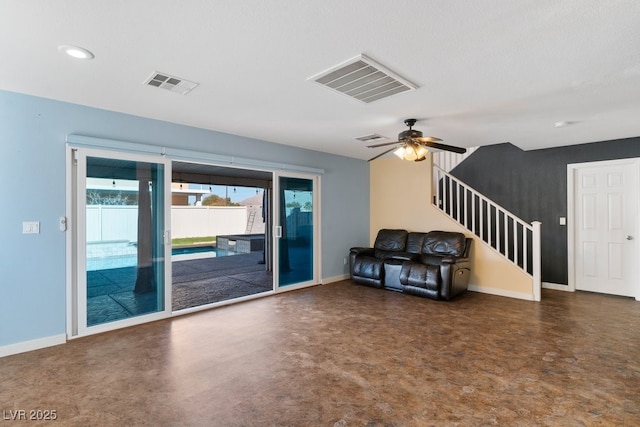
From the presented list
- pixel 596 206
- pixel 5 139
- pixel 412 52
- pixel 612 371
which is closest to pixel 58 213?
pixel 5 139

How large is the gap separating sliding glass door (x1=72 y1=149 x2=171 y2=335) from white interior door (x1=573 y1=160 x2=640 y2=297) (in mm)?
6453

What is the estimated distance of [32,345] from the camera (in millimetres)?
3049

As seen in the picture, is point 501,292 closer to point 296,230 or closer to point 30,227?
point 296,230

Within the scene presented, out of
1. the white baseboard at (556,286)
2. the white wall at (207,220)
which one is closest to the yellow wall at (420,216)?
the white baseboard at (556,286)

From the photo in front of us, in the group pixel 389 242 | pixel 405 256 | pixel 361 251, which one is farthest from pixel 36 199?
pixel 389 242

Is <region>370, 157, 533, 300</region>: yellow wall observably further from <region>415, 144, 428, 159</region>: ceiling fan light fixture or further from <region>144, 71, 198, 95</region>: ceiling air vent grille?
<region>144, 71, 198, 95</region>: ceiling air vent grille

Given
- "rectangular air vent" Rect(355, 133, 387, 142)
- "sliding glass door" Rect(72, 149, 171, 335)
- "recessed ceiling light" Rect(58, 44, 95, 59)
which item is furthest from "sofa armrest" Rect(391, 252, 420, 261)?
"recessed ceiling light" Rect(58, 44, 95, 59)

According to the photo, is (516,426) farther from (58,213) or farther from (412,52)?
(58,213)

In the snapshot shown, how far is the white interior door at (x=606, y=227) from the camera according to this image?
4.74 m

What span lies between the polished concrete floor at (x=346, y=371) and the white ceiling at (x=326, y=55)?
249 cm

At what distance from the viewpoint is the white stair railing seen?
5.21 meters

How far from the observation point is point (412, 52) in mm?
2285

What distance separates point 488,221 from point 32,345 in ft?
20.6

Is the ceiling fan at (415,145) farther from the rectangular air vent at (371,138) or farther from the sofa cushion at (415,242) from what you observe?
the sofa cushion at (415,242)
